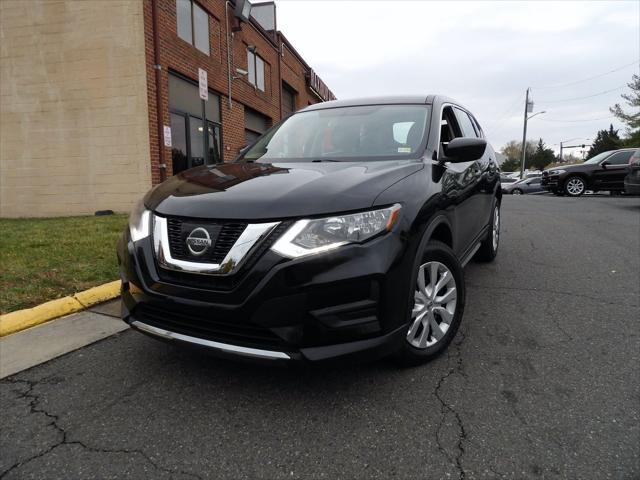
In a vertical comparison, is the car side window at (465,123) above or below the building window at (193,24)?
below

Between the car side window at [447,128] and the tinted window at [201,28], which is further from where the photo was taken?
the tinted window at [201,28]

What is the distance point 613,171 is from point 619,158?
1.48ft

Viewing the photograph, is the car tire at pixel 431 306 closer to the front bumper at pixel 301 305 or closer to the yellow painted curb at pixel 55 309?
the front bumper at pixel 301 305

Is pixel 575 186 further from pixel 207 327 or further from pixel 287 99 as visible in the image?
pixel 207 327

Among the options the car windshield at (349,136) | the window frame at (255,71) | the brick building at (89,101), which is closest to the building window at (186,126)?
the brick building at (89,101)

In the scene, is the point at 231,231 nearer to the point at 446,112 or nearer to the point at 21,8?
the point at 446,112

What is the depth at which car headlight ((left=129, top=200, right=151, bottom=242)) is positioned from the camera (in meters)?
2.29

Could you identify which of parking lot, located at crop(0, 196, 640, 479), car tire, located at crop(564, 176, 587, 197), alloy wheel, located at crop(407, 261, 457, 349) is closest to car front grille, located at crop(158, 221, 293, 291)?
parking lot, located at crop(0, 196, 640, 479)

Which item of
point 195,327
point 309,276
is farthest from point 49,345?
point 309,276

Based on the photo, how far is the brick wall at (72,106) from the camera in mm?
9281

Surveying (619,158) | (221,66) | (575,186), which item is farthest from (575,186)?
(221,66)

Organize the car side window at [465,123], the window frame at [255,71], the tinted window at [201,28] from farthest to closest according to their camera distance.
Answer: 1. the window frame at [255,71]
2. the tinted window at [201,28]
3. the car side window at [465,123]

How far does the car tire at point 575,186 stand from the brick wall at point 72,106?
14.0 meters

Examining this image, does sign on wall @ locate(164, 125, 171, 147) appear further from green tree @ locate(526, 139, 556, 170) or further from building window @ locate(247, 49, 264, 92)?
green tree @ locate(526, 139, 556, 170)
